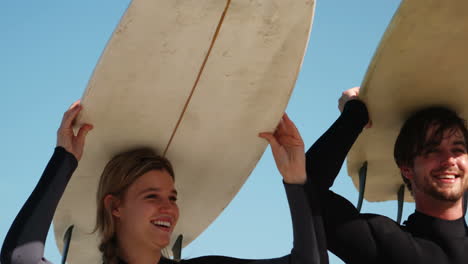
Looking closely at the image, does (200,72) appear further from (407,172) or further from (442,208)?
(442,208)

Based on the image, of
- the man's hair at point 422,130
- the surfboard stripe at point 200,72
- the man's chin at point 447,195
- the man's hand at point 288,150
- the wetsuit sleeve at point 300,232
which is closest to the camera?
the surfboard stripe at point 200,72

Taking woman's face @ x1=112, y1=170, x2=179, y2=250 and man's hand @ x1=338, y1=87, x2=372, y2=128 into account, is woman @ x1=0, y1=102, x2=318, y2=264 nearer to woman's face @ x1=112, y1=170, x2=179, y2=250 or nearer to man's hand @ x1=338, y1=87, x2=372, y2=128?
woman's face @ x1=112, y1=170, x2=179, y2=250

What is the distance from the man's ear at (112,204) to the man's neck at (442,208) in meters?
1.43

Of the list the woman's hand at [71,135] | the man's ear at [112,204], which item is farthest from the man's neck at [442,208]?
the woman's hand at [71,135]

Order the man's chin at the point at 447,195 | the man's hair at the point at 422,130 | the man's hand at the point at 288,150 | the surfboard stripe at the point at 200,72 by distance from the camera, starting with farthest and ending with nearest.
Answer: the man's hair at the point at 422,130 → the man's chin at the point at 447,195 → the man's hand at the point at 288,150 → the surfboard stripe at the point at 200,72

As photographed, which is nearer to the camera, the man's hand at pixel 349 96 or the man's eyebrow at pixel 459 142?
the man's eyebrow at pixel 459 142

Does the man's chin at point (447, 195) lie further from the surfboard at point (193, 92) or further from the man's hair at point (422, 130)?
the surfboard at point (193, 92)

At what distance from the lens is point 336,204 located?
3566mm

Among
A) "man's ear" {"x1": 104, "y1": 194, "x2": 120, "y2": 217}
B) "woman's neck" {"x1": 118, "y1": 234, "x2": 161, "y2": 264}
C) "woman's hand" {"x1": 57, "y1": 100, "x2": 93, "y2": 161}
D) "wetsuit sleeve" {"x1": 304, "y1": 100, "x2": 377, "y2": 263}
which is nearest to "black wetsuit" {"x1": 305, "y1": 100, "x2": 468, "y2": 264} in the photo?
"wetsuit sleeve" {"x1": 304, "y1": 100, "x2": 377, "y2": 263}

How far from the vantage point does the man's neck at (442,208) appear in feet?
11.9

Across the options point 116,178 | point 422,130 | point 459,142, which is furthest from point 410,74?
point 116,178

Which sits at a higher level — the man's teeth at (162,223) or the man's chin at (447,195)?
the man's teeth at (162,223)

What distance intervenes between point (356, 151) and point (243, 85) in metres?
0.88

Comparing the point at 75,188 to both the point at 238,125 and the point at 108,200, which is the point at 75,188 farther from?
the point at 238,125
